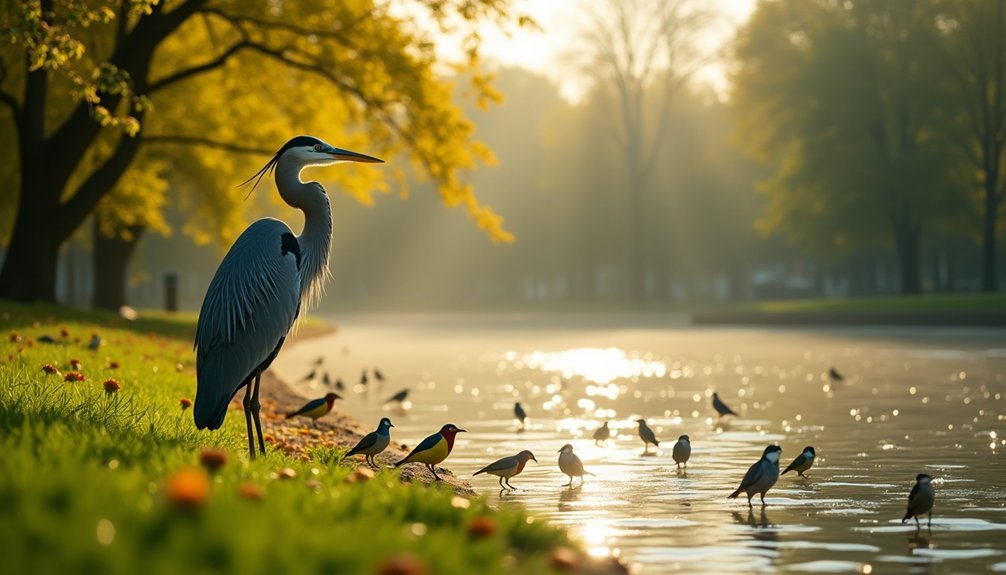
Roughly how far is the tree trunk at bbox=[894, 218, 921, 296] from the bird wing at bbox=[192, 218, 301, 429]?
52.0m

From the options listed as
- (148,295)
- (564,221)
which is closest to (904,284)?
(564,221)

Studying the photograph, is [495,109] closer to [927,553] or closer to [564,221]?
[564,221]

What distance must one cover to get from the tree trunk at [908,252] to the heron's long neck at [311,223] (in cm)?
5132

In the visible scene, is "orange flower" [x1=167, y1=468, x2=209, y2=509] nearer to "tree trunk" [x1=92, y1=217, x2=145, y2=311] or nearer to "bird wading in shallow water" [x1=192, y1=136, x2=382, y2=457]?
"bird wading in shallow water" [x1=192, y1=136, x2=382, y2=457]

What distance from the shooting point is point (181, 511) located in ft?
17.8

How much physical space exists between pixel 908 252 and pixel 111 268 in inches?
1334

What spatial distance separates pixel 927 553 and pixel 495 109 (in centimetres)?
9611

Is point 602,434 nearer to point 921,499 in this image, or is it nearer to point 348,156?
point 348,156

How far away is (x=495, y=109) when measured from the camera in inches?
4080

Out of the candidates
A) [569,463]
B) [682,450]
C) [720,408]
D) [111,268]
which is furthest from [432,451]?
[111,268]

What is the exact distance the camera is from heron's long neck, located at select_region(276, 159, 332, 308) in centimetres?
1122

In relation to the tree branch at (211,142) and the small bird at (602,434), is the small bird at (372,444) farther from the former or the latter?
the tree branch at (211,142)

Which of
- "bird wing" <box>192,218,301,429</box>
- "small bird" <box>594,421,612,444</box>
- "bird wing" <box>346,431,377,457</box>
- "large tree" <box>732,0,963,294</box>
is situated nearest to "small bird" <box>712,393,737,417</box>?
"small bird" <box>594,421,612,444</box>

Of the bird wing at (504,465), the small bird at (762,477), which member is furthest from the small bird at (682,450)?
the small bird at (762,477)
